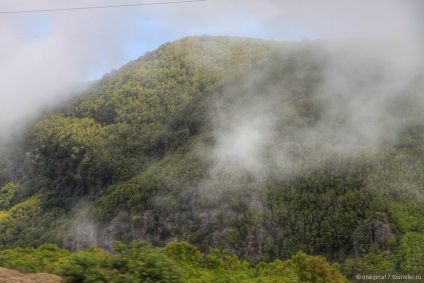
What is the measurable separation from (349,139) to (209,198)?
4519 cm

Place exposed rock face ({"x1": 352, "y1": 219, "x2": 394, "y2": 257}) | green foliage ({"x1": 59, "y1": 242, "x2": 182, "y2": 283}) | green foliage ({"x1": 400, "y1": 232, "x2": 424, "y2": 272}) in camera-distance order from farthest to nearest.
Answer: exposed rock face ({"x1": 352, "y1": 219, "x2": 394, "y2": 257}), green foliage ({"x1": 400, "y1": 232, "x2": 424, "y2": 272}), green foliage ({"x1": 59, "y1": 242, "x2": 182, "y2": 283})

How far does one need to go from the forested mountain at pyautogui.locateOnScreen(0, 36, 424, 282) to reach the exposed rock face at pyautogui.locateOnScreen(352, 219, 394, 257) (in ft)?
0.93

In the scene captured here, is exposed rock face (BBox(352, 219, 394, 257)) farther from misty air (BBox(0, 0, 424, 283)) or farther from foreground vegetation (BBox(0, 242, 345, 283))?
foreground vegetation (BBox(0, 242, 345, 283))

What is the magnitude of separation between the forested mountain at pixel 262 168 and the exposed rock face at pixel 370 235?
11.2 inches

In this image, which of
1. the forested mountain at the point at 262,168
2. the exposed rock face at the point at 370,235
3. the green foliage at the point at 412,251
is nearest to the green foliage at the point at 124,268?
the forested mountain at the point at 262,168

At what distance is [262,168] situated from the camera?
11869cm

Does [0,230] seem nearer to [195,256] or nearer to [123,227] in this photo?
[123,227]

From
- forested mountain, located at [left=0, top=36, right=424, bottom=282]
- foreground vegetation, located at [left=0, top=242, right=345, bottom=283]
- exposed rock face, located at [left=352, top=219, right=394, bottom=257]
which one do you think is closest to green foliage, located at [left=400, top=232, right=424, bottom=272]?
forested mountain, located at [left=0, top=36, right=424, bottom=282]

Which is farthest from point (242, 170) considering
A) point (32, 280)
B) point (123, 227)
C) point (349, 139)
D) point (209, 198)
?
point (32, 280)

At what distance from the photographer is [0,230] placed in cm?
16700

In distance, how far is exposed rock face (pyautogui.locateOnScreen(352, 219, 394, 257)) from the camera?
8025cm

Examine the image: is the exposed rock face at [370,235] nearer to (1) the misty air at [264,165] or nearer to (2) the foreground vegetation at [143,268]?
(1) the misty air at [264,165]

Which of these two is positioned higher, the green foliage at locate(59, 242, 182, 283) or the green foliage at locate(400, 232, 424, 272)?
Answer: the green foliage at locate(59, 242, 182, 283)

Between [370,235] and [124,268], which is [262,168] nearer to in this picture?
[370,235]
